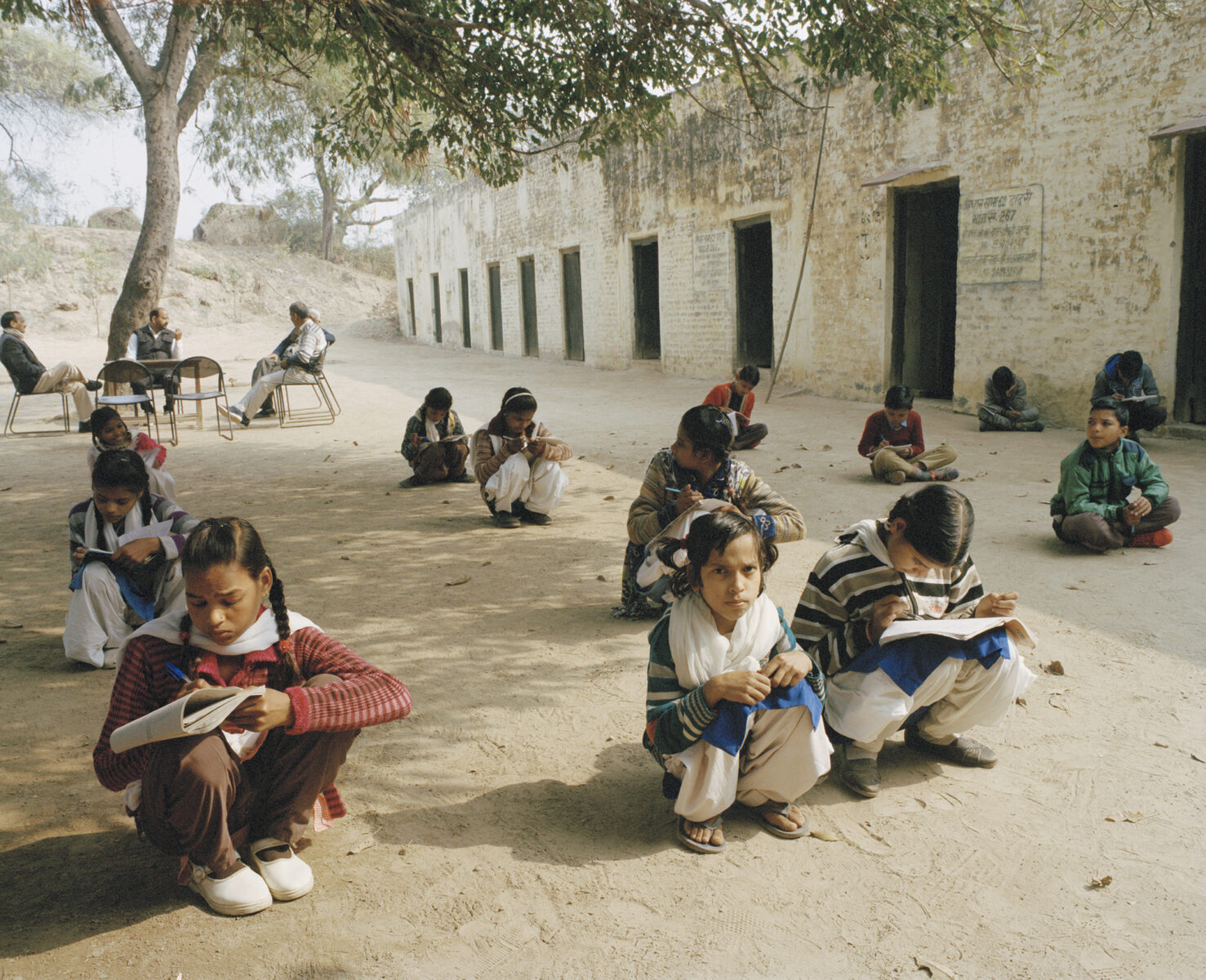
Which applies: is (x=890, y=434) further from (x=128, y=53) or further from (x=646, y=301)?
(x=646, y=301)

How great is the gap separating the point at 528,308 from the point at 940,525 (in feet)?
68.3

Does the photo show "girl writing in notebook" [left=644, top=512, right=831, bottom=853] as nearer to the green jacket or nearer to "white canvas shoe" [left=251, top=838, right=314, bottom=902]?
"white canvas shoe" [left=251, top=838, right=314, bottom=902]

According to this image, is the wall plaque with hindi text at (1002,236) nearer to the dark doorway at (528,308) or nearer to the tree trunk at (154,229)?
the tree trunk at (154,229)

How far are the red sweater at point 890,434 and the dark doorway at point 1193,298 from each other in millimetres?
3169

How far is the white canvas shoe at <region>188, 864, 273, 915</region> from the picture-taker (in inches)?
84.0

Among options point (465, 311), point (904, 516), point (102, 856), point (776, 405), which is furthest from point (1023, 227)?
point (465, 311)

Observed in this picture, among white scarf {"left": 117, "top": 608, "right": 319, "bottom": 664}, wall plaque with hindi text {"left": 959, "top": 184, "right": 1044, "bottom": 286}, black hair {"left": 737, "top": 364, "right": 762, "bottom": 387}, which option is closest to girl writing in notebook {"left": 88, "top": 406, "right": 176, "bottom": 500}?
white scarf {"left": 117, "top": 608, "right": 319, "bottom": 664}

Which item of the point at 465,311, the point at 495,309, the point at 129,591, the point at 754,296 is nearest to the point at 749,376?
the point at 129,591

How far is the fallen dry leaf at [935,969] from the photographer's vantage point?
75.7 inches

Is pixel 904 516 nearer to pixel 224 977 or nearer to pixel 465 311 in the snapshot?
pixel 224 977

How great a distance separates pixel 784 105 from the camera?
41.9 feet

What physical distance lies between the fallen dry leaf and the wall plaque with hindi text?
9.04 meters

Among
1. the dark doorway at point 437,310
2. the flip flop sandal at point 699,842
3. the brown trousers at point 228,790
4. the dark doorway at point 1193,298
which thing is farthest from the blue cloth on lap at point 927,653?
the dark doorway at point 437,310

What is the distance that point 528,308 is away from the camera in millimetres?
22578
